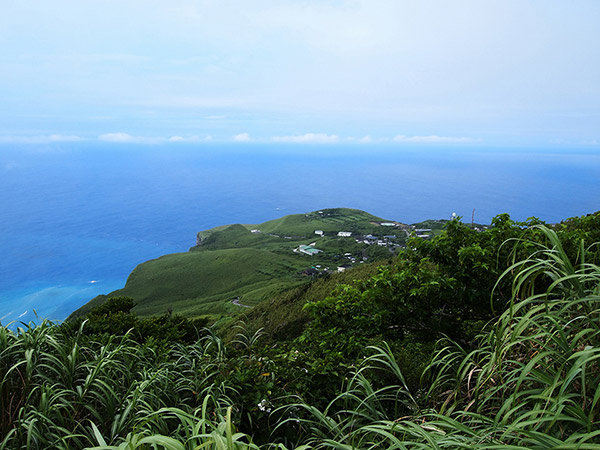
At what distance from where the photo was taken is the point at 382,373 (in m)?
3.19

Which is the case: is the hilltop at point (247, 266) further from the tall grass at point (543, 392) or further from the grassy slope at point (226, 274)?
the tall grass at point (543, 392)

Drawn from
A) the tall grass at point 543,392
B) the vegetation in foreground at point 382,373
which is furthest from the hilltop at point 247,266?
the tall grass at point 543,392

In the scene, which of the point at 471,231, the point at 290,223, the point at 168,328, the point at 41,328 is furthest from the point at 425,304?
the point at 290,223

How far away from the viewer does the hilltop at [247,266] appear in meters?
49.5

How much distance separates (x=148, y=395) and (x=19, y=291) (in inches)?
4334

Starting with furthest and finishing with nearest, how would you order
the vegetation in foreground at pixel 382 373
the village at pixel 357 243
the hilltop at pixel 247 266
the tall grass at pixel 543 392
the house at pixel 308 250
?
the house at pixel 308 250, the village at pixel 357 243, the hilltop at pixel 247 266, the vegetation in foreground at pixel 382 373, the tall grass at pixel 543 392

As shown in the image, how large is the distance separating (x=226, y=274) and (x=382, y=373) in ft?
203

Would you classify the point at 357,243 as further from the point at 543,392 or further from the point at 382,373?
the point at 543,392

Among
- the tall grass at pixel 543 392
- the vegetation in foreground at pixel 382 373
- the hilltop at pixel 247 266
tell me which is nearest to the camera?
the tall grass at pixel 543 392

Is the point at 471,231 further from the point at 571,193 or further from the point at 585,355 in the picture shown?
the point at 571,193

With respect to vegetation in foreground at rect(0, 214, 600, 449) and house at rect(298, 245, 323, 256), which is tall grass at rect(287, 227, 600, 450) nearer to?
vegetation in foreground at rect(0, 214, 600, 449)

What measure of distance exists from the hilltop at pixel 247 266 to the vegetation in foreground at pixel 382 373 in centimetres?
3542

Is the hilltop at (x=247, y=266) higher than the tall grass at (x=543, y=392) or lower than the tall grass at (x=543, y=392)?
lower

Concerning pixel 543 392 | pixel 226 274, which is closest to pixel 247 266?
pixel 226 274
